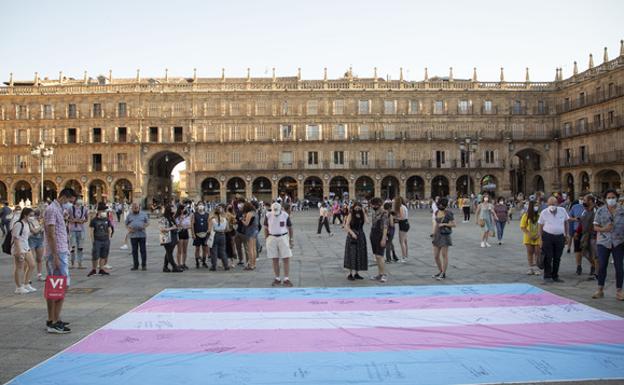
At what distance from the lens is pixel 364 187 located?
48500 mm

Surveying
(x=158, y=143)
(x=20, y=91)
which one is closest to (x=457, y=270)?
(x=158, y=143)

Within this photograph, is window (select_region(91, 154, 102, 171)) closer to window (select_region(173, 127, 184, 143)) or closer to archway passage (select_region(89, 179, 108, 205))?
archway passage (select_region(89, 179, 108, 205))

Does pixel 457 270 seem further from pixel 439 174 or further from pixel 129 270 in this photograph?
pixel 439 174

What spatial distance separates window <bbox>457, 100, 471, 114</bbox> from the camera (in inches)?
1835

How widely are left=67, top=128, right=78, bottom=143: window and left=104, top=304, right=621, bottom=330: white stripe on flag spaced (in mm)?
44099

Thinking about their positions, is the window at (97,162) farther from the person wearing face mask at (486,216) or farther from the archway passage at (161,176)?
the person wearing face mask at (486,216)

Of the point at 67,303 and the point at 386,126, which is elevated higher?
the point at 386,126

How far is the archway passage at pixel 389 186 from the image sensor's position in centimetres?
4806

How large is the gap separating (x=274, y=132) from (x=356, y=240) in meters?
37.1

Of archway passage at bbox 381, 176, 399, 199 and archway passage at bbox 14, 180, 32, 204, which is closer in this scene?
archway passage at bbox 14, 180, 32, 204

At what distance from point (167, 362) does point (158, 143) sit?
42.9 meters

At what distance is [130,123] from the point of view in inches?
1815

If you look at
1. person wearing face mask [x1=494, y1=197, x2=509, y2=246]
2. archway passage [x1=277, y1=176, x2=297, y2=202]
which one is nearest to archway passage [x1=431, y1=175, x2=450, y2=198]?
archway passage [x1=277, y1=176, x2=297, y2=202]

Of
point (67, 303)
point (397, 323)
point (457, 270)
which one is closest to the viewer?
point (397, 323)
